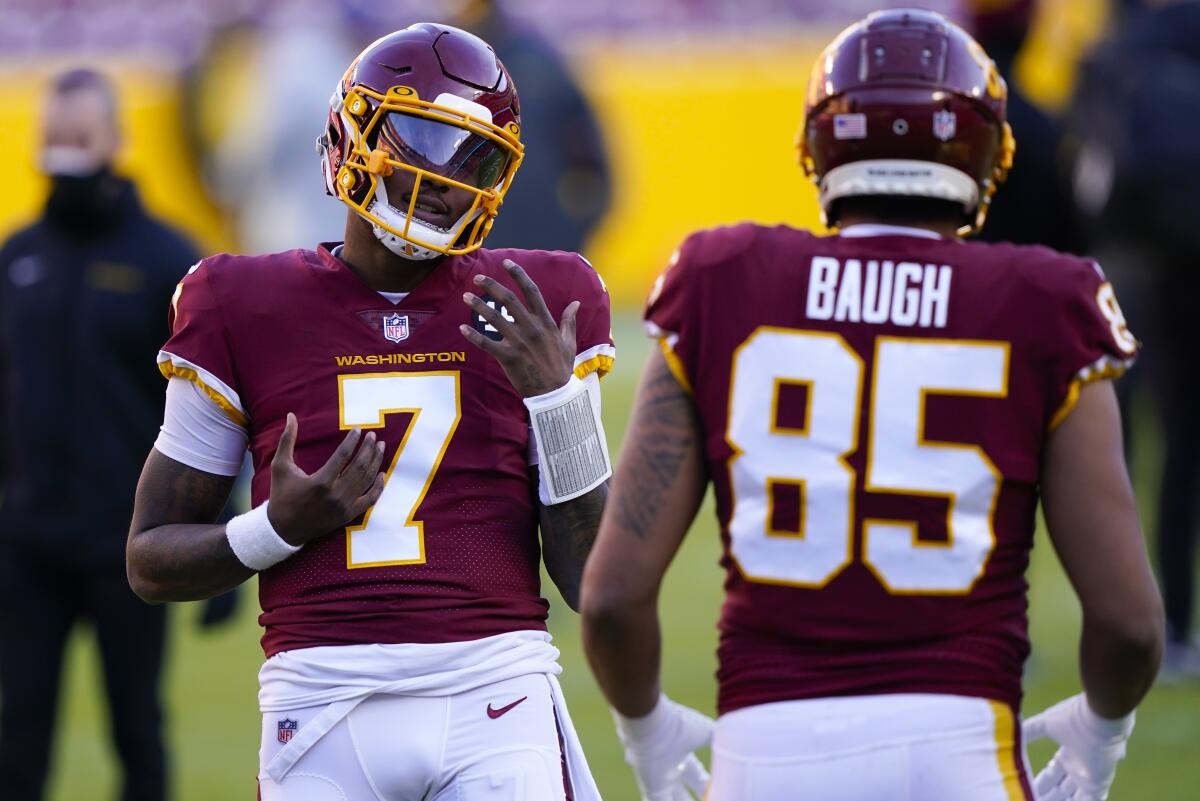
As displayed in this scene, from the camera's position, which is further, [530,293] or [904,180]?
[530,293]

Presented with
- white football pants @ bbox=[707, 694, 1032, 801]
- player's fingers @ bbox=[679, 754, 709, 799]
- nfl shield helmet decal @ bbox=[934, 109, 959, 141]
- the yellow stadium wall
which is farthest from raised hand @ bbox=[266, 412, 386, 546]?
the yellow stadium wall

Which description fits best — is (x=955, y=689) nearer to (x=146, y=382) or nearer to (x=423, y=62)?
(x=423, y=62)

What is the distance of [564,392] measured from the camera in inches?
120

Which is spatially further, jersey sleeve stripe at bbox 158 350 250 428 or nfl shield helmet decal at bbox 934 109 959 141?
jersey sleeve stripe at bbox 158 350 250 428

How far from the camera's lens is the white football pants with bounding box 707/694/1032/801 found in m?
2.50

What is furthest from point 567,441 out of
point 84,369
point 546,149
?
point 546,149

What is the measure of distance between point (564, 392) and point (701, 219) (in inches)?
540

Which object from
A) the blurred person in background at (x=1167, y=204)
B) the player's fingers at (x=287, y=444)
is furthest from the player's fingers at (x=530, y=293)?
the blurred person in background at (x=1167, y=204)

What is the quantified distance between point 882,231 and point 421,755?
1.08 m

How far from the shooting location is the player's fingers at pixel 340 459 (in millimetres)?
2949

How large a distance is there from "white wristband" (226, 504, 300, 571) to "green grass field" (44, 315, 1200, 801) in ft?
7.63

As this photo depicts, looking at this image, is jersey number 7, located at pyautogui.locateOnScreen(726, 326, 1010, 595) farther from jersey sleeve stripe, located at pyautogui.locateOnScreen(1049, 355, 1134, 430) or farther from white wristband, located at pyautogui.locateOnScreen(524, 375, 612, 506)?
white wristband, located at pyautogui.locateOnScreen(524, 375, 612, 506)

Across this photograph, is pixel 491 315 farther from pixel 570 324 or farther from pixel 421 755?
pixel 421 755

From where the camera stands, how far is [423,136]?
10.2 ft
